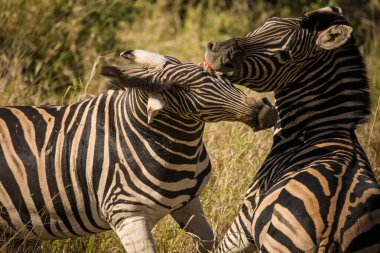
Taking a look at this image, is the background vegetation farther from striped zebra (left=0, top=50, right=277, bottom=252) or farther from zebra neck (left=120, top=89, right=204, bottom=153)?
zebra neck (left=120, top=89, right=204, bottom=153)

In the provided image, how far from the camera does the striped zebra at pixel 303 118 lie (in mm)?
4082

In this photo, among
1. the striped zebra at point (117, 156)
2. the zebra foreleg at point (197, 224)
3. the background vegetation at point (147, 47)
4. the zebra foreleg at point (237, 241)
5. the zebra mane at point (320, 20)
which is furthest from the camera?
the background vegetation at point (147, 47)

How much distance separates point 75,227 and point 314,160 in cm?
151

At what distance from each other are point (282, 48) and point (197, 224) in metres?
1.27

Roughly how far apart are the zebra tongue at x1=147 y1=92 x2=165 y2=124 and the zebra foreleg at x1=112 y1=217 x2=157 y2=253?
653 millimetres

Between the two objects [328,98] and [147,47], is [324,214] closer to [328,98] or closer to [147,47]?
[328,98]

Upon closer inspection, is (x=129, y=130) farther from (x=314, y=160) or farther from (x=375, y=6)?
(x=375, y=6)

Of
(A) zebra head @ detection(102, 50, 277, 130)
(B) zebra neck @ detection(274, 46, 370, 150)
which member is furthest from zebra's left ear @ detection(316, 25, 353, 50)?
(A) zebra head @ detection(102, 50, 277, 130)

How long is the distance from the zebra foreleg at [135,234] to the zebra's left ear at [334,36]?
60.5 inches

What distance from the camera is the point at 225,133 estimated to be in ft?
22.8

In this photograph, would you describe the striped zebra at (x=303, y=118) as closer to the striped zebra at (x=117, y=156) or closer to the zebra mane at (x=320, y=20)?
the zebra mane at (x=320, y=20)

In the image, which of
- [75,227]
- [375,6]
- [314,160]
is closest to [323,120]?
[314,160]

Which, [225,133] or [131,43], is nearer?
[225,133]

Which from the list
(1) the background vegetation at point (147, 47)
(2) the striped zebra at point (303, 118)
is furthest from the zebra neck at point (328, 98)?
(1) the background vegetation at point (147, 47)
